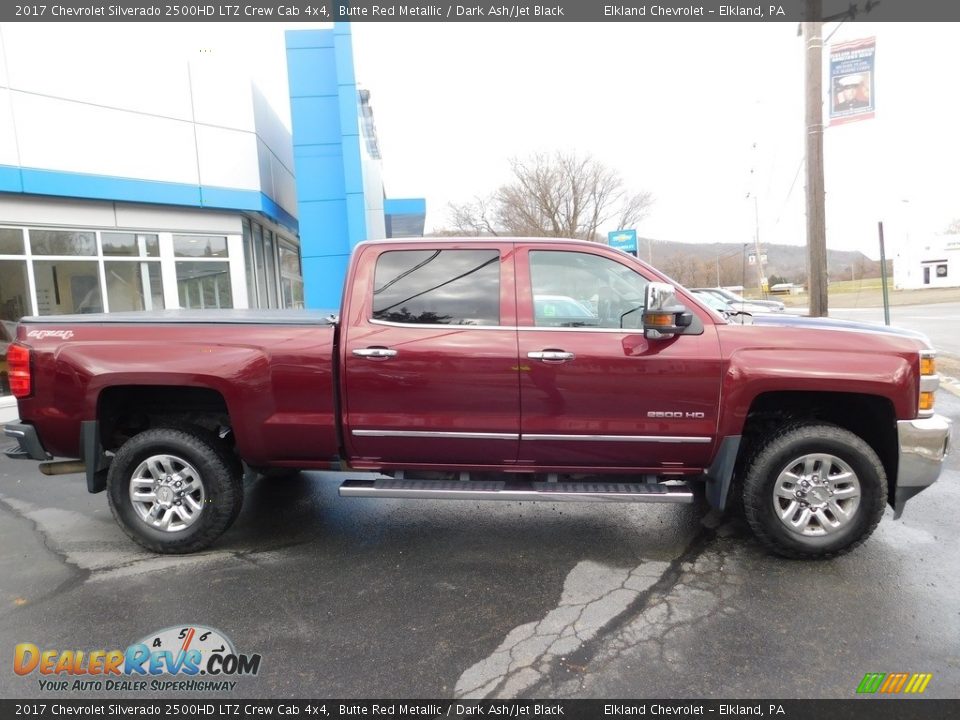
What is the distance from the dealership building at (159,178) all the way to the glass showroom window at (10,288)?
0.06ft

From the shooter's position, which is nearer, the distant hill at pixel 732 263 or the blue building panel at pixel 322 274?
the blue building panel at pixel 322 274

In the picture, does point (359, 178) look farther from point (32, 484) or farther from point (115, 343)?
point (115, 343)

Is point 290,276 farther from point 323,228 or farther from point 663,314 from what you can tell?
point 663,314

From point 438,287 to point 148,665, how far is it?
260 cm

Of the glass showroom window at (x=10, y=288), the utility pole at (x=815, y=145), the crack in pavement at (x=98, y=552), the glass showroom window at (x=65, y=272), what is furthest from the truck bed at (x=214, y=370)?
the utility pole at (x=815, y=145)

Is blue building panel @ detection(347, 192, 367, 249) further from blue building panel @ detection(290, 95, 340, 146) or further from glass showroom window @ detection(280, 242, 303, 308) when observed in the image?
glass showroom window @ detection(280, 242, 303, 308)

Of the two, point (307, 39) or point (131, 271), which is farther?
point (307, 39)

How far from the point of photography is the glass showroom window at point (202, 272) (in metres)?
12.4

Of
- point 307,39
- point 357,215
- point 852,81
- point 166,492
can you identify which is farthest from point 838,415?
point 307,39

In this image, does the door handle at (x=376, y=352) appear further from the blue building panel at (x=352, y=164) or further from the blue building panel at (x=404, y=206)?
the blue building panel at (x=404, y=206)

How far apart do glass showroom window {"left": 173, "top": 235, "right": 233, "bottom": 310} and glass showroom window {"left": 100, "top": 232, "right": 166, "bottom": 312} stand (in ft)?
1.45

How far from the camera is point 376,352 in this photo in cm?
371

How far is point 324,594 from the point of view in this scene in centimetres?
339

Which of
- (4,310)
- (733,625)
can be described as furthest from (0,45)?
(733,625)
